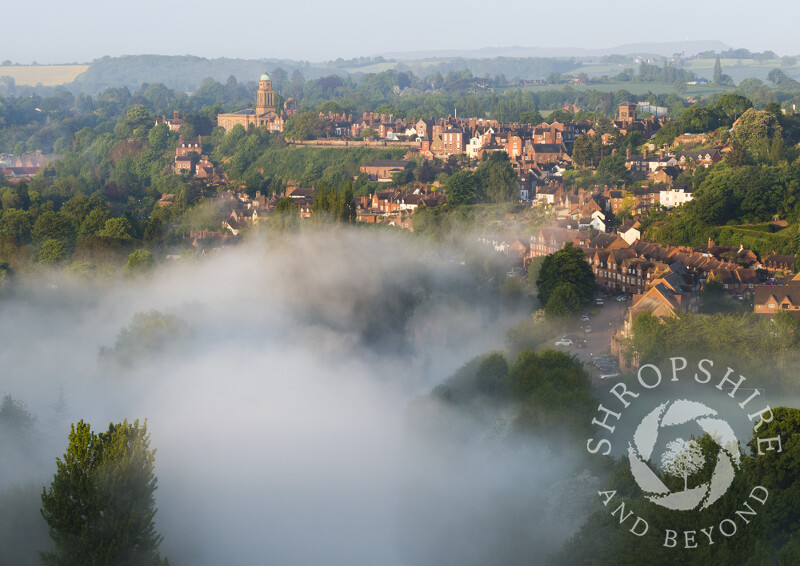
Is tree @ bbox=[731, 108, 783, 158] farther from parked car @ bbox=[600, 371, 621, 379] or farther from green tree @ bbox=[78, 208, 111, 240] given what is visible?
green tree @ bbox=[78, 208, 111, 240]

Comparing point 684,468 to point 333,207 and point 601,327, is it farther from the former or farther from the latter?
point 333,207

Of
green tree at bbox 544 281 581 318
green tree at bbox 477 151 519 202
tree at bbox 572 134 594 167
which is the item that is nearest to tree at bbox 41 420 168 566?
green tree at bbox 544 281 581 318

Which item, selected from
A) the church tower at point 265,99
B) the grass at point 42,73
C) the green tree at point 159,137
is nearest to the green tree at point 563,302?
the green tree at point 159,137

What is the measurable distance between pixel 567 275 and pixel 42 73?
A: 17361 centimetres

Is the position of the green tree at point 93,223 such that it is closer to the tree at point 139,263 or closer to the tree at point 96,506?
the tree at point 139,263

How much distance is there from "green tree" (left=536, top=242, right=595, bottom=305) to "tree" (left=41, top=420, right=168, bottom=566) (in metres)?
15.7

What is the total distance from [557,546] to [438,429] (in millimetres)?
4753

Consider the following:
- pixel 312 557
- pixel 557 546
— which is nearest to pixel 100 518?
pixel 312 557

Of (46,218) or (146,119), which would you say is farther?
(146,119)

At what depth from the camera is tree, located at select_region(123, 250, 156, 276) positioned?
2979cm

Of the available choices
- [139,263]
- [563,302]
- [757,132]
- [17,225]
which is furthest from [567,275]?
[17,225]

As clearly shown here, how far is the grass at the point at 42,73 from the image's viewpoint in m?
173

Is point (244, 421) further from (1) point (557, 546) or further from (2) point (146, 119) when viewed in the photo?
(2) point (146, 119)

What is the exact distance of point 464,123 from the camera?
60.4 m
